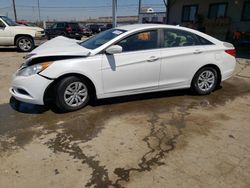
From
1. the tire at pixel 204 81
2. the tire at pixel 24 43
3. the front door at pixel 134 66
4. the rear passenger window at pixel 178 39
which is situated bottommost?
the tire at pixel 24 43

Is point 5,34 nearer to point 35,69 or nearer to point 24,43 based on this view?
point 24,43

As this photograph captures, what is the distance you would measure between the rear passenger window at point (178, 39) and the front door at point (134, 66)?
0.76 ft

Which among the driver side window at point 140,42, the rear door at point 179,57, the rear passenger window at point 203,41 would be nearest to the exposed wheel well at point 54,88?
the driver side window at point 140,42

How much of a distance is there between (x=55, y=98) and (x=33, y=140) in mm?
968

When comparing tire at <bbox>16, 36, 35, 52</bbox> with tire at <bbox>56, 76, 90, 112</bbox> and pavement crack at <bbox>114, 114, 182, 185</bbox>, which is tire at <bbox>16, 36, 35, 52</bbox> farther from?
pavement crack at <bbox>114, 114, 182, 185</bbox>

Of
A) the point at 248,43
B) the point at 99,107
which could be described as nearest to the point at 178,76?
the point at 99,107

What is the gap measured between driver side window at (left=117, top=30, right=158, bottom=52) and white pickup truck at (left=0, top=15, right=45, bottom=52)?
358 inches

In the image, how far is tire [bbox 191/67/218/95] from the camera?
5.57m

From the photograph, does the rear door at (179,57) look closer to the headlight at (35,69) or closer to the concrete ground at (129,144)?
the concrete ground at (129,144)

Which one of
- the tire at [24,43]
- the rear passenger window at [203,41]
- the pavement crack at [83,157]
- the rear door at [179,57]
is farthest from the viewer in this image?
the tire at [24,43]

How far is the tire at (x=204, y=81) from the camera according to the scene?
18.3 feet

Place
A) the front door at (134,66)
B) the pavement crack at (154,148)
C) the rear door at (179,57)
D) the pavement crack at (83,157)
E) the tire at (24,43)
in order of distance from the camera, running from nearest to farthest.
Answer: the pavement crack at (83,157) → the pavement crack at (154,148) → the front door at (134,66) → the rear door at (179,57) → the tire at (24,43)

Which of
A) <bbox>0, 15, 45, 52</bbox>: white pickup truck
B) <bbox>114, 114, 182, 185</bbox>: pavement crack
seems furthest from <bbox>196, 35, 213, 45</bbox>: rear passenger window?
<bbox>0, 15, 45, 52</bbox>: white pickup truck

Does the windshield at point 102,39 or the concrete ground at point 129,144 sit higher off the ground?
the windshield at point 102,39
